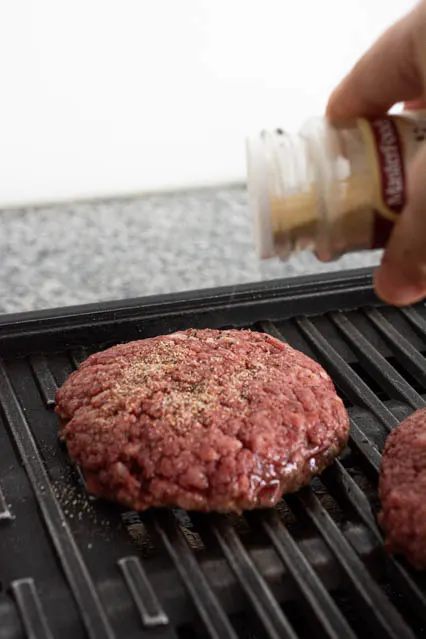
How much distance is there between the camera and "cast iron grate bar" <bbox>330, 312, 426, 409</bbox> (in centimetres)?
144

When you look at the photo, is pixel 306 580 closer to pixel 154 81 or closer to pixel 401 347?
pixel 401 347

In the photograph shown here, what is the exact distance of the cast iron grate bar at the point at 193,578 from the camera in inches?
40.6

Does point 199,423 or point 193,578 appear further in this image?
point 199,423

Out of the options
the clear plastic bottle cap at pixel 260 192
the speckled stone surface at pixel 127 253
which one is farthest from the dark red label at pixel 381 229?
the speckled stone surface at pixel 127 253

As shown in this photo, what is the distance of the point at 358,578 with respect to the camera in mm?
1103

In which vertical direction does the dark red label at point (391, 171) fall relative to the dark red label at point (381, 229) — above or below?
above

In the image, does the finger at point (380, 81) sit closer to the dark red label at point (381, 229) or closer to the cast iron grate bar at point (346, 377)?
the dark red label at point (381, 229)

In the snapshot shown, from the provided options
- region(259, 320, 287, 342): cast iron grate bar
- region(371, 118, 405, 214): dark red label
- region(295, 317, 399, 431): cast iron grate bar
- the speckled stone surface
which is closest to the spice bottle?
region(371, 118, 405, 214): dark red label

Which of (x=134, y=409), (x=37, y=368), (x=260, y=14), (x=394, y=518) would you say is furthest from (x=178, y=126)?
(x=394, y=518)

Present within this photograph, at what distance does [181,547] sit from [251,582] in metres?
0.10

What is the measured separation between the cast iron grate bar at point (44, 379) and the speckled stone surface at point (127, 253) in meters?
0.55

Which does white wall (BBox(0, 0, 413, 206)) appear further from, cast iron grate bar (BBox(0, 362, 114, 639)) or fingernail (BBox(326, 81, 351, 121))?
fingernail (BBox(326, 81, 351, 121))

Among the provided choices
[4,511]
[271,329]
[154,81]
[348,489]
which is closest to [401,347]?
[271,329]

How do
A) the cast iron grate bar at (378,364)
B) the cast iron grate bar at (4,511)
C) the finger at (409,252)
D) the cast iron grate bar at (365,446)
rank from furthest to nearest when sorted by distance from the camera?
the cast iron grate bar at (378,364) → the cast iron grate bar at (365,446) → the cast iron grate bar at (4,511) → the finger at (409,252)
